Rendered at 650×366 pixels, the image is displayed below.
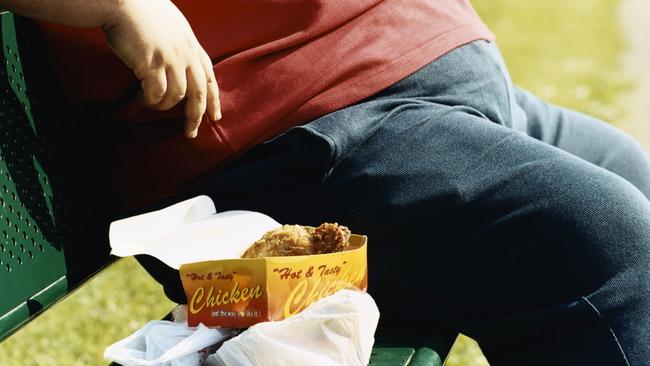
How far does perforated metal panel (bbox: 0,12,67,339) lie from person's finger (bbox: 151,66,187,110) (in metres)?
0.28

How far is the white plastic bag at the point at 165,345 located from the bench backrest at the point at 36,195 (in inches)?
11.3

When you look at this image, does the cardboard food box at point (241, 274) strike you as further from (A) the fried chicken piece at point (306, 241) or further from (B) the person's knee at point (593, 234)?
(B) the person's knee at point (593, 234)

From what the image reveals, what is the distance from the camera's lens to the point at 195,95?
5.76 ft

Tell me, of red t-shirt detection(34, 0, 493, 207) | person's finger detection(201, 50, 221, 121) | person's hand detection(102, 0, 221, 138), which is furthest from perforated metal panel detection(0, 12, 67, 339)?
person's finger detection(201, 50, 221, 121)

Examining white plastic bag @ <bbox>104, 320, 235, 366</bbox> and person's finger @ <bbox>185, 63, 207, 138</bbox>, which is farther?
person's finger @ <bbox>185, 63, 207, 138</bbox>

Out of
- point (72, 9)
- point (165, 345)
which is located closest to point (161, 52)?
point (72, 9)

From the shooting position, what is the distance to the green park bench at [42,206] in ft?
5.80

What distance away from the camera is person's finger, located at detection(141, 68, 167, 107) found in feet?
5.65

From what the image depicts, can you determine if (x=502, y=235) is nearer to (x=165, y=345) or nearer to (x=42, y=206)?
(x=165, y=345)

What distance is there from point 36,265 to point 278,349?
0.58 m

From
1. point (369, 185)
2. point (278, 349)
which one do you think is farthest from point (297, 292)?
point (369, 185)

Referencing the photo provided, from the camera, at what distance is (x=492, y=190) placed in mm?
1760

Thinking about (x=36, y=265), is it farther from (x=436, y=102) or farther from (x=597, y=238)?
(x=597, y=238)

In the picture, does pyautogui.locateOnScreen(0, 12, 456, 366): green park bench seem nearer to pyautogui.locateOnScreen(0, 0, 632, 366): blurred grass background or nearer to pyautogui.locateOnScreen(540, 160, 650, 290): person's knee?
pyautogui.locateOnScreen(540, 160, 650, 290): person's knee
